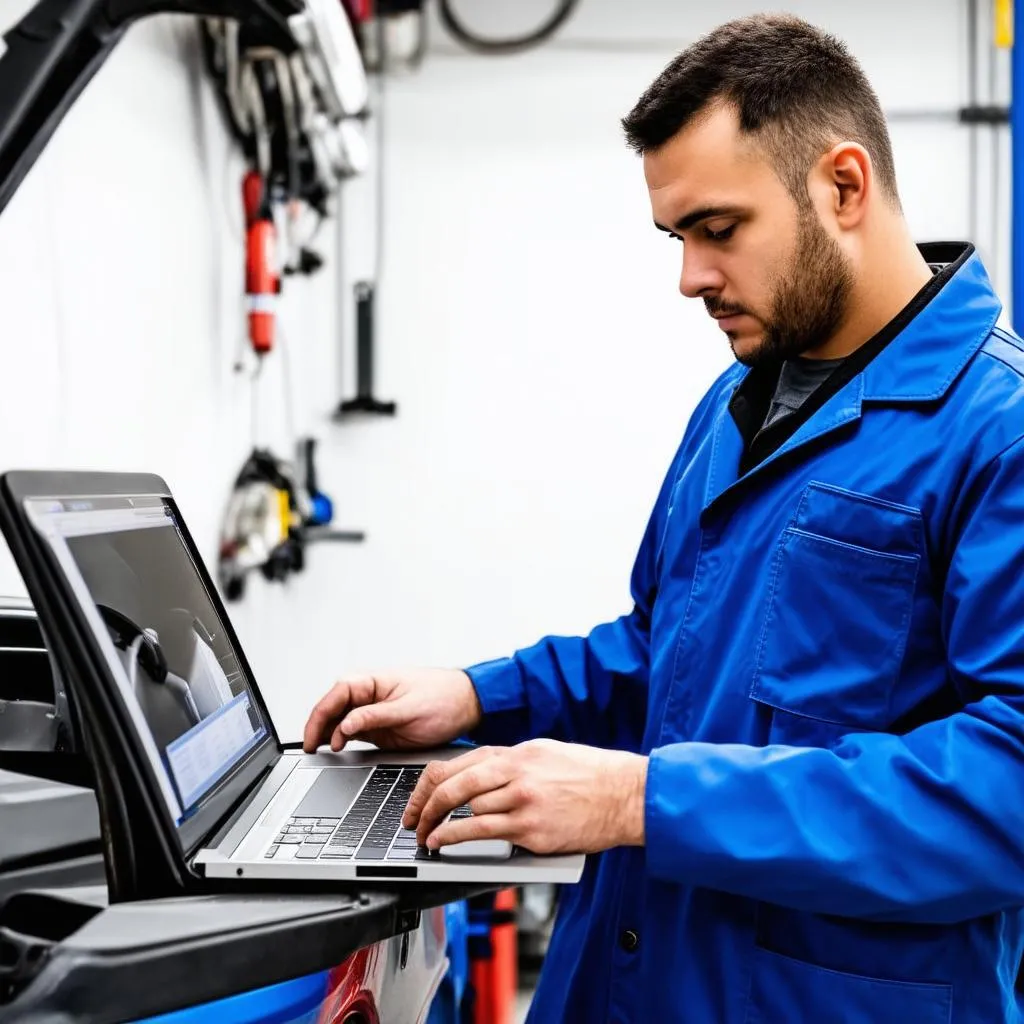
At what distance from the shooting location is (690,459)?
3.46 ft

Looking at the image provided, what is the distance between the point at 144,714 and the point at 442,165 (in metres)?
2.37

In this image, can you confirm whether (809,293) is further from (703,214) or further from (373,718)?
(373,718)

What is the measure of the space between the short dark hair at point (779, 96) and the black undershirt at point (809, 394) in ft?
0.29

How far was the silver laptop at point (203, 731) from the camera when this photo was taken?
0.65m

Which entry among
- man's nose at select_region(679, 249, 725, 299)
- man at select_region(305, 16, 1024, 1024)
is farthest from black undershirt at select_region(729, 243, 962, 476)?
man's nose at select_region(679, 249, 725, 299)

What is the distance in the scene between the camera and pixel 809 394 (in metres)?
0.92

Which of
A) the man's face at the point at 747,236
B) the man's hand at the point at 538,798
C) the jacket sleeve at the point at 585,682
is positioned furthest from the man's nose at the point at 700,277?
the man's hand at the point at 538,798

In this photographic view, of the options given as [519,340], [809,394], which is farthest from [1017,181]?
[809,394]

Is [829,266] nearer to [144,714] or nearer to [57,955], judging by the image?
[144,714]

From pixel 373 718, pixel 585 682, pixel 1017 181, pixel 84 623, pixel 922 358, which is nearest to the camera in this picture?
pixel 84 623

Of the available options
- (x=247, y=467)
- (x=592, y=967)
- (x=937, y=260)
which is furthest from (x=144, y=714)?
(x=247, y=467)

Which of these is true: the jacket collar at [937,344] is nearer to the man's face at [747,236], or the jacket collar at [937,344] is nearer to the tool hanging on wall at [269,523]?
the man's face at [747,236]

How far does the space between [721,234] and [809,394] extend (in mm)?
154

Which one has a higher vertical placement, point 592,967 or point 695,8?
point 695,8
